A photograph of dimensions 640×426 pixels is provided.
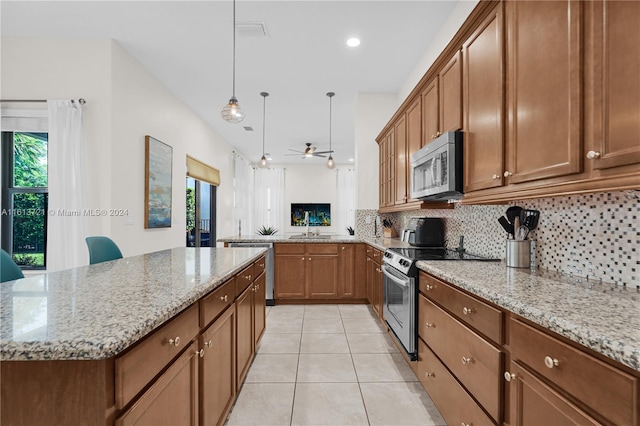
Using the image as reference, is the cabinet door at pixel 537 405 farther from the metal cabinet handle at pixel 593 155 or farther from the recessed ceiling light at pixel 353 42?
the recessed ceiling light at pixel 353 42

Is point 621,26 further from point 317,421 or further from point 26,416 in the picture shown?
point 317,421

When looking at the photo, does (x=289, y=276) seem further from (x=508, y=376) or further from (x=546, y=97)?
(x=546, y=97)

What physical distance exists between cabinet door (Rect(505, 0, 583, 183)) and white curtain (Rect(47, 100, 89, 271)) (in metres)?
3.74

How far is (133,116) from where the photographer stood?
3525mm

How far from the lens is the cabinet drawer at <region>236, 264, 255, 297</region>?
6.26 feet

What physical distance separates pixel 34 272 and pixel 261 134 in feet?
14.5

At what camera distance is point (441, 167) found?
2.19 m

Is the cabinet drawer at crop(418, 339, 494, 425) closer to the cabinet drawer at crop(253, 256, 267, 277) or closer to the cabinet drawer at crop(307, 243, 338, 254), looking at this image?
the cabinet drawer at crop(253, 256, 267, 277)

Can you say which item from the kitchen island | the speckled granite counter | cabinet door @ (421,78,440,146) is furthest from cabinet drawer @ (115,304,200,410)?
cabinet door @ (421,78,440,146)

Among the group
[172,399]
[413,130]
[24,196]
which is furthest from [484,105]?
[24,196]

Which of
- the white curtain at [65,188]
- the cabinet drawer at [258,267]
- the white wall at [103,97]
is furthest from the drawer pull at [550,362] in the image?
the white curtain at [65,188]

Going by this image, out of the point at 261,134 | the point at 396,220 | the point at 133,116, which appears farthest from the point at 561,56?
the point at 261,134

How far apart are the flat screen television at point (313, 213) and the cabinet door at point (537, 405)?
8170mm

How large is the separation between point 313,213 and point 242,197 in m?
2.20
